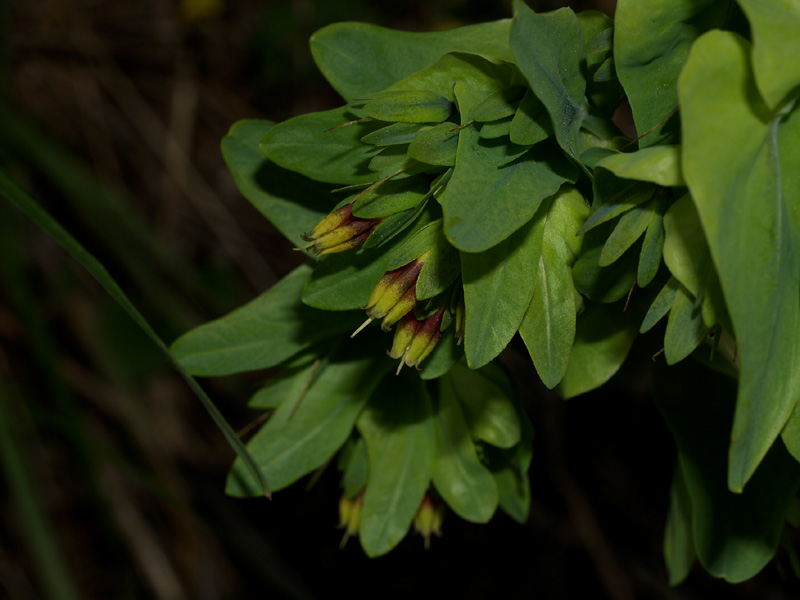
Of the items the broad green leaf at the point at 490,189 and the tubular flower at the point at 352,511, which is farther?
the tubular flower at the point at 352,511

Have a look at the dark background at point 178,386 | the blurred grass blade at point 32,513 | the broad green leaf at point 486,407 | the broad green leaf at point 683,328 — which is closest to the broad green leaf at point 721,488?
the broad green leaf at point 486,407

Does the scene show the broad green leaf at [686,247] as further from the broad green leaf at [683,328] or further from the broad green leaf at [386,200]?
the broad green leaf at [386,200]

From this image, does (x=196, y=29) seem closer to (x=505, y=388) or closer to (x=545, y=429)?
(x=545, y=429)

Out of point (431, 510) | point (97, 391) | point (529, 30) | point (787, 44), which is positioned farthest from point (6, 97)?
point (787, 44)

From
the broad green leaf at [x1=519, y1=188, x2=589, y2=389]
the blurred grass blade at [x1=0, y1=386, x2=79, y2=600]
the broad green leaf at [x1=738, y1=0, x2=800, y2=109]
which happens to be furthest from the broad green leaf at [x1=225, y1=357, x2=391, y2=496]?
the blurred grass blade at [x1=0, y1=386, x2=79, y2=600]

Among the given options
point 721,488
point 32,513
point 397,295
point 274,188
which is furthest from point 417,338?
point 32,513

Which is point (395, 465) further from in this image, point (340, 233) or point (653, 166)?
point (653, 166)
